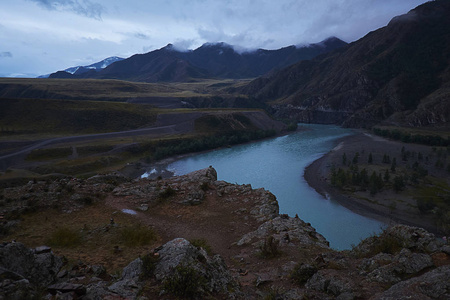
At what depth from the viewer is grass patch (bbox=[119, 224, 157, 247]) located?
11.0m

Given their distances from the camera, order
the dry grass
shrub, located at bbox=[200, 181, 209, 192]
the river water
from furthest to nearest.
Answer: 1. the river water
2. shrub, located at bbox=[200, 181, 209, 192]
3. the dry grass

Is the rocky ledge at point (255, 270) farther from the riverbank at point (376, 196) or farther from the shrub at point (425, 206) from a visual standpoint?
the shrub at point (425, 206)

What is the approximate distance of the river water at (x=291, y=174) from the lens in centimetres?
2886

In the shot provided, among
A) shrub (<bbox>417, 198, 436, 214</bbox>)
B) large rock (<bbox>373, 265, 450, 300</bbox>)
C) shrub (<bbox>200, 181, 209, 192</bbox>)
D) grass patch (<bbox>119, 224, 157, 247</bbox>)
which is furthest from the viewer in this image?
shrub (<bbox>417, 198, 436, 214</bbox>)

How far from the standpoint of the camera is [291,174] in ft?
156

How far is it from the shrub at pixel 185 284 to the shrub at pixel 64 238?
705 centimetres

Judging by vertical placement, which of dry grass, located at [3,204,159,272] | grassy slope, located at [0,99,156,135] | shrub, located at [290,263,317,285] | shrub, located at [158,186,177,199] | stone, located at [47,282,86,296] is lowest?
dry grass, located at [3,204,159,272]

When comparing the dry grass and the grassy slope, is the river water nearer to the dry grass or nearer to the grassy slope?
the dry grass

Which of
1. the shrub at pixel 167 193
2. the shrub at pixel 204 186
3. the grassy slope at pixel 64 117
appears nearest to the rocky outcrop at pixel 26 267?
the shrub at pixel 167 193

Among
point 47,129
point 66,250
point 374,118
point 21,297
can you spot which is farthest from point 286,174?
Answer: point 374,118

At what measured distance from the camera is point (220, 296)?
251 inches

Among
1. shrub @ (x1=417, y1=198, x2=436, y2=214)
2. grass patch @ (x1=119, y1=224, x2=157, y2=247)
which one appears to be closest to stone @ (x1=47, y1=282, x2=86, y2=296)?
grass patch @ (x1=119, y1=224, x2=157, y2=247)

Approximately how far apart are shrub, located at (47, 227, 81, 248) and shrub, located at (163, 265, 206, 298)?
7.05m

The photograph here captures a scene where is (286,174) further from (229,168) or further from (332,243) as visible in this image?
(332,243)
